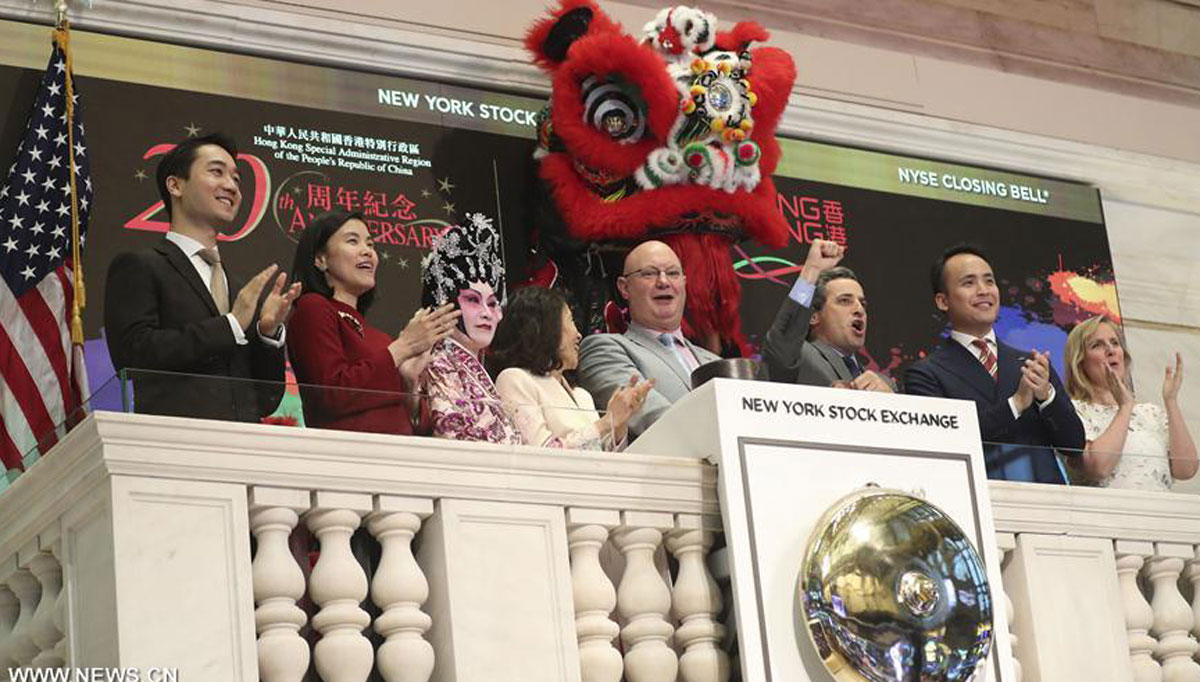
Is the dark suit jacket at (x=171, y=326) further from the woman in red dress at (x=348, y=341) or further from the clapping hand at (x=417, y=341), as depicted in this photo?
the clapping hand at (x=417, y=341)

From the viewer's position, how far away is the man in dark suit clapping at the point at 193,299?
4.48m

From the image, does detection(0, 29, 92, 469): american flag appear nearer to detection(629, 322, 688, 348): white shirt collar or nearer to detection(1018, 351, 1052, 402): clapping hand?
detection(629, 322, 688, 348): white shirt collar

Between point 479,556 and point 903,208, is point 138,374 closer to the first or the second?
point 479,556

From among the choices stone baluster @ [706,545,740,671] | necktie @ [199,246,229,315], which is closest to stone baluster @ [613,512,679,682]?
stone baluster @ [706,545,740,671]

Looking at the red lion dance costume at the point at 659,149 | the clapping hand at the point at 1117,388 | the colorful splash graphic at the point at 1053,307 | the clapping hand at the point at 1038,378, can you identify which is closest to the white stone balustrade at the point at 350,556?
the clapping hand at the point at 1038,378

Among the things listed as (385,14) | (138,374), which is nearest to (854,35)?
(385,14)

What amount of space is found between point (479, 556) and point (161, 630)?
0.64m

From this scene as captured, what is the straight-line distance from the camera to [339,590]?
365 centimetres

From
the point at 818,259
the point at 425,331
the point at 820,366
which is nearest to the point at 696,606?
the point at 425,331

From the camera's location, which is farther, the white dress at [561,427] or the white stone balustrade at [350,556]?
the white dress at [561,427]

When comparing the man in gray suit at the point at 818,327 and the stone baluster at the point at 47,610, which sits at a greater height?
the man in gray suit at the point at 818,327

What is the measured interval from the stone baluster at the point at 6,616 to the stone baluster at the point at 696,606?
1.24 meters

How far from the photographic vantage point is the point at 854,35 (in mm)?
7891

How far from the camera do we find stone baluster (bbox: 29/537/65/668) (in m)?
3.64
